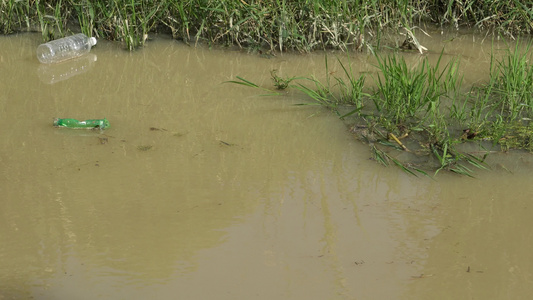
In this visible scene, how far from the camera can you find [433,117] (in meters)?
3.88

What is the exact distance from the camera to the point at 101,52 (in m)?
5.20

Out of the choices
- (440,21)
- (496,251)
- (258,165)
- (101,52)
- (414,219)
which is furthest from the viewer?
(440,21)

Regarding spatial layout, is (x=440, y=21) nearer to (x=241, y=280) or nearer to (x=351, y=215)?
(x=351, y=215)

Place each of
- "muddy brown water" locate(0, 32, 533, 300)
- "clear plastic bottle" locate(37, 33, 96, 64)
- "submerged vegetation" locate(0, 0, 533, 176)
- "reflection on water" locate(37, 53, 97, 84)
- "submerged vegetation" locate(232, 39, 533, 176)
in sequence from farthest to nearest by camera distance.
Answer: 1. "clear plastic bottle" locate(37, 33, 96, 64)
2. "reflection on water" locate(37, 53, 97, 84)
3. "submerged vegetation" locate(0, 0, 533, 176)
4. "submerged vegetation" locate(232, 39, 533, 176)
5. "muddy brown water" locate(0, 32, 533, 300)

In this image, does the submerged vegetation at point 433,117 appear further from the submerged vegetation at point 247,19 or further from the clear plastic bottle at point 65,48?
the clear plastic bottle at point 65,48

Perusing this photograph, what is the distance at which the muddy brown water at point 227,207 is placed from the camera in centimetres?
266

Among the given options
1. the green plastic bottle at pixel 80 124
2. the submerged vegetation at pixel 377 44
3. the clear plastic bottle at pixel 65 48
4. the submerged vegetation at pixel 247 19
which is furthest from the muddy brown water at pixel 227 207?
the submerged vegetation at pixel 247 19

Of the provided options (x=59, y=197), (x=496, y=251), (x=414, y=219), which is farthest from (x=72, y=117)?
(x=496, y=251)

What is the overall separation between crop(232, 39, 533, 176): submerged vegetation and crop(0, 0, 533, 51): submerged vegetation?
0.79 meters

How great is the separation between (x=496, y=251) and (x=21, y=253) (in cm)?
184

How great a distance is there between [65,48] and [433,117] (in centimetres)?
269

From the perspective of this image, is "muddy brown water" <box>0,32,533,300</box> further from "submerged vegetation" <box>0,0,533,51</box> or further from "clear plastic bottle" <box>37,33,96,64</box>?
"submerged vegetation" <box>0,0,533,51</box>

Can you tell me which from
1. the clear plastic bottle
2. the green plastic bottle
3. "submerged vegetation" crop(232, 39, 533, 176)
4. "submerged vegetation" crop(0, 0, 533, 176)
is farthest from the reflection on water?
"submerged vegetation" crop(232, 39, 533, 176)

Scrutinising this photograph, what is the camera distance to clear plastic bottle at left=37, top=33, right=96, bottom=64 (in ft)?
16.6
